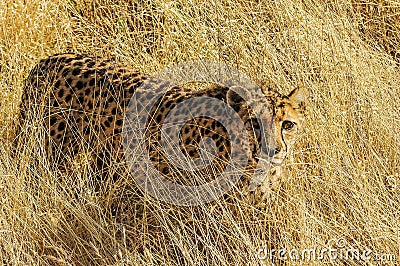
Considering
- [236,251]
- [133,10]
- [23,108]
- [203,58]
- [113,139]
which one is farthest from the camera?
[133,10]

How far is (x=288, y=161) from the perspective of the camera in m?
3.55

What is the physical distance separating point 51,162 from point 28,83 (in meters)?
0.51

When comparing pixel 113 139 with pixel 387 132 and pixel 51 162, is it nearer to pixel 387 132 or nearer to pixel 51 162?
pixel 51 162

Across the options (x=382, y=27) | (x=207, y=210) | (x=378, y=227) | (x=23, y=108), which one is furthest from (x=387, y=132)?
(x=23, y=108)

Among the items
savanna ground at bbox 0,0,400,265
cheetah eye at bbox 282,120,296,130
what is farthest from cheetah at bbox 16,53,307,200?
savanna ground at bbox 0,0,400,265

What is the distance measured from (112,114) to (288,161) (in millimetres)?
886

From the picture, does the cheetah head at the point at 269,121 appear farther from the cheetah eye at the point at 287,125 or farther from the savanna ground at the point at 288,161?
the savanna ground at the point at 288,161

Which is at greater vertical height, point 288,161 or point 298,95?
point 298,95

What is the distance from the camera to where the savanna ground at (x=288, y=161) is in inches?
131

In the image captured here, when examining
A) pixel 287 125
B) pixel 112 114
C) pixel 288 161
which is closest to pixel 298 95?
pixel 287 125

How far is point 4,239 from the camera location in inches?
132

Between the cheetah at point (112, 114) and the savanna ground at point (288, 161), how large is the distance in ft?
Result: 0.50

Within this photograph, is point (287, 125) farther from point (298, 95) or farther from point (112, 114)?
point (112, 114)

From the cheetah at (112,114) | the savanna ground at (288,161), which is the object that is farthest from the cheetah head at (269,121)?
the savanna ground at (288,161)
